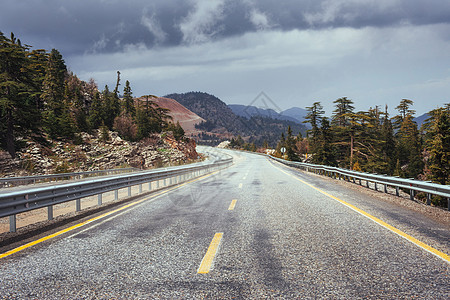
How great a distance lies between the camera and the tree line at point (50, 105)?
29.9m

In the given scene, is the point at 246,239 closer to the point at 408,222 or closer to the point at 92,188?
the point at 408,222

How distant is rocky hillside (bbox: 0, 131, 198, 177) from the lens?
29.2 m

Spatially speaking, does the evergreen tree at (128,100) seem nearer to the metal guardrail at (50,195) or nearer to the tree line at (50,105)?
the tree line at (50,105)

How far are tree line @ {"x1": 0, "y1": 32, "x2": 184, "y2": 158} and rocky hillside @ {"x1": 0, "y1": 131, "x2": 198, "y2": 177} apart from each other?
1553mm

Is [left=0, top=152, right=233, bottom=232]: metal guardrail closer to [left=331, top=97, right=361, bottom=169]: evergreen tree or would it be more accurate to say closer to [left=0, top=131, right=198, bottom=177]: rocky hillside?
[left=0, top=131, right=198, bottom=177]: rocky hillside

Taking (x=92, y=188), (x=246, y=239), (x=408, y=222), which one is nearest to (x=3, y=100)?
(x=92, y=188)

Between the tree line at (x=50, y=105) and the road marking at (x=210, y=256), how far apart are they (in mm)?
34094

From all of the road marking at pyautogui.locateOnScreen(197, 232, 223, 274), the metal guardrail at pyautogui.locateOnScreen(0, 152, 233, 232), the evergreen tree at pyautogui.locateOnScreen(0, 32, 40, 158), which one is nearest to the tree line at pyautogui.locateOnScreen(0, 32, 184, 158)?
the evergreen tree at pyautogui.locateOnScreen(0, 32, 40, 158)

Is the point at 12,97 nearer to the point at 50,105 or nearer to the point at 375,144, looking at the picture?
the point at 50,105

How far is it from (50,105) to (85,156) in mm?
Answer: 11752

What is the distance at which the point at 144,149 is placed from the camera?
50875 millimetres

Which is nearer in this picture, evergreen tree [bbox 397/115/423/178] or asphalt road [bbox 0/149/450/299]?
asphalt road [bbox 0/149/450/299]

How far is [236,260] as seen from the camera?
3797mm

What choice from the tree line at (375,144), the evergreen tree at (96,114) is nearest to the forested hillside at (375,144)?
the tree line at (375,144)
